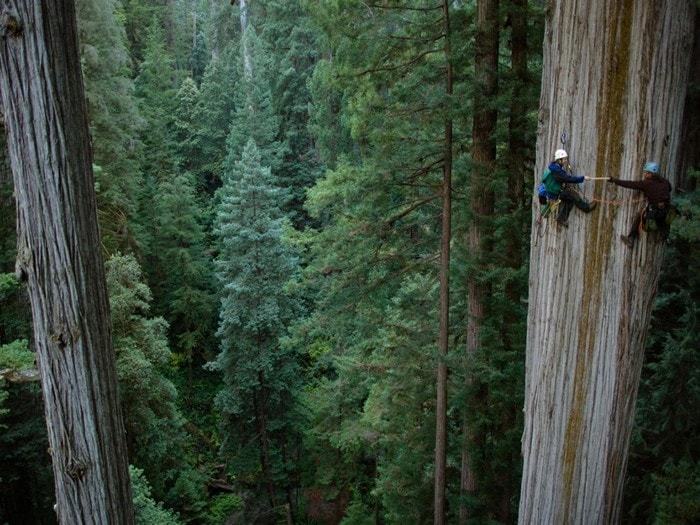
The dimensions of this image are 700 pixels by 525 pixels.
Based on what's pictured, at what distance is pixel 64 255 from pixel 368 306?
705cm

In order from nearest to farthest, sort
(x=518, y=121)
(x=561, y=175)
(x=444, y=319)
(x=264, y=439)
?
1. (x=561, y=175)
2. (x=518, y=121)
3. (x=444, y=319)
4. (x=264, y=439)

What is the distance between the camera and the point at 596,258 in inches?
127

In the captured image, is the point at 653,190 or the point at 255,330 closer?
the point at 653,190

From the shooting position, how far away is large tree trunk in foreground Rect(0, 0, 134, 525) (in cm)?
275

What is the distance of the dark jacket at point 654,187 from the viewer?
121 inches

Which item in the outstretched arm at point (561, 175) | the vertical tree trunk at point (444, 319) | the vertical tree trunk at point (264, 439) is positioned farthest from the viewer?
the vertical tree trunk at point (264, 439)

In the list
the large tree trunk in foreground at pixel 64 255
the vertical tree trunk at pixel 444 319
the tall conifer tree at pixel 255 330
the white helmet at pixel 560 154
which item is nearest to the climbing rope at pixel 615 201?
the white helmet at pixel 560 154

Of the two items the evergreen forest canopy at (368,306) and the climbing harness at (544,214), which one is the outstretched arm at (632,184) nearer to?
the climbing harness at (544,214)

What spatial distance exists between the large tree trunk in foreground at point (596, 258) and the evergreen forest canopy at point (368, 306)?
152cm

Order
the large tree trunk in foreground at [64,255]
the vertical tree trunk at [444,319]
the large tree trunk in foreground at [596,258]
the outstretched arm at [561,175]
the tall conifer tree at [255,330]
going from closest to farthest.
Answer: the large tree trunk in foreground at [64,255], the large tree trunk in foreground at [596,258], the outstretched arm at [561,175], the vertical tree trunk at [444,319], the tall conifer tree at [255,330]

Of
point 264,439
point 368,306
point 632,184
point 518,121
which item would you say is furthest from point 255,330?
point 632,184

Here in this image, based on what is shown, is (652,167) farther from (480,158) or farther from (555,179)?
(480,158)

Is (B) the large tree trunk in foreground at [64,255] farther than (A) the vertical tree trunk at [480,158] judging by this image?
No

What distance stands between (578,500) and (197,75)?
38.9 meters
